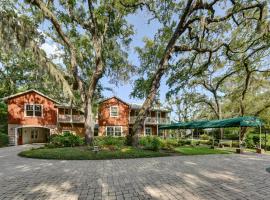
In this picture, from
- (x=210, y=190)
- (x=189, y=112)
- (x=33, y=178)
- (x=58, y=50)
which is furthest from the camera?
(x=189, y=112)

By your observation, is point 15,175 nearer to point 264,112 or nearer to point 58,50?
point 58,50

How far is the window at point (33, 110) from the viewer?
67.0 feet

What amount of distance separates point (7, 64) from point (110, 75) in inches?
652

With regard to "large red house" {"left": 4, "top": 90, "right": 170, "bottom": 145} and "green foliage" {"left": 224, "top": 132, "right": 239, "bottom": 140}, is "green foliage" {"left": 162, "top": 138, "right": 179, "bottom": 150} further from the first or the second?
"green foliage" {"left": 224, "top": 132, "right": 239, "bottom": 140}

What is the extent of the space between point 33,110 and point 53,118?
8.01 ft

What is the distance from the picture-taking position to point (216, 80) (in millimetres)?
21984

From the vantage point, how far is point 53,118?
2173cm

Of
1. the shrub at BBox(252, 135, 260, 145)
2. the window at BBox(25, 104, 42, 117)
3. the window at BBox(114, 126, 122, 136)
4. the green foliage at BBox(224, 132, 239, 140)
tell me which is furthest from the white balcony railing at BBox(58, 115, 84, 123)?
the green foliage at BBox(224, 132, 239, 140)

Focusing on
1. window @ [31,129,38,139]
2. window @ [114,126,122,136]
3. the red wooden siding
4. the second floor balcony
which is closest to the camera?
the red wooden siding

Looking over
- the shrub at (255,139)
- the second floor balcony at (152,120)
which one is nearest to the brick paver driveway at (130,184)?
the shrub at (255,139)

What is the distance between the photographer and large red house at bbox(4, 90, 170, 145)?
19875mm

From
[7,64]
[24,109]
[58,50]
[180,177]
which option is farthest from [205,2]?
[7,64]

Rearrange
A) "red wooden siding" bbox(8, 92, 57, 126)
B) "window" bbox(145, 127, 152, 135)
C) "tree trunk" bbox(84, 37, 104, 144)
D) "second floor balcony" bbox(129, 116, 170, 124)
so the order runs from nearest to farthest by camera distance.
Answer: "tree trunk" bbox(84, 37, 104, 144) → "red wooden siding" bbox(8, 92, 57, 126) → "second floor balcony" bbox(129, 116, 170, 124) → "window" bbox(145, 127, 152, 135)

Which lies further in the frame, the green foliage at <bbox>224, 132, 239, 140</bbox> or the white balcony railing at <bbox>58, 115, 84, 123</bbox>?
the green foliage at <bbox>224, 132, 239, 140</bbox>
